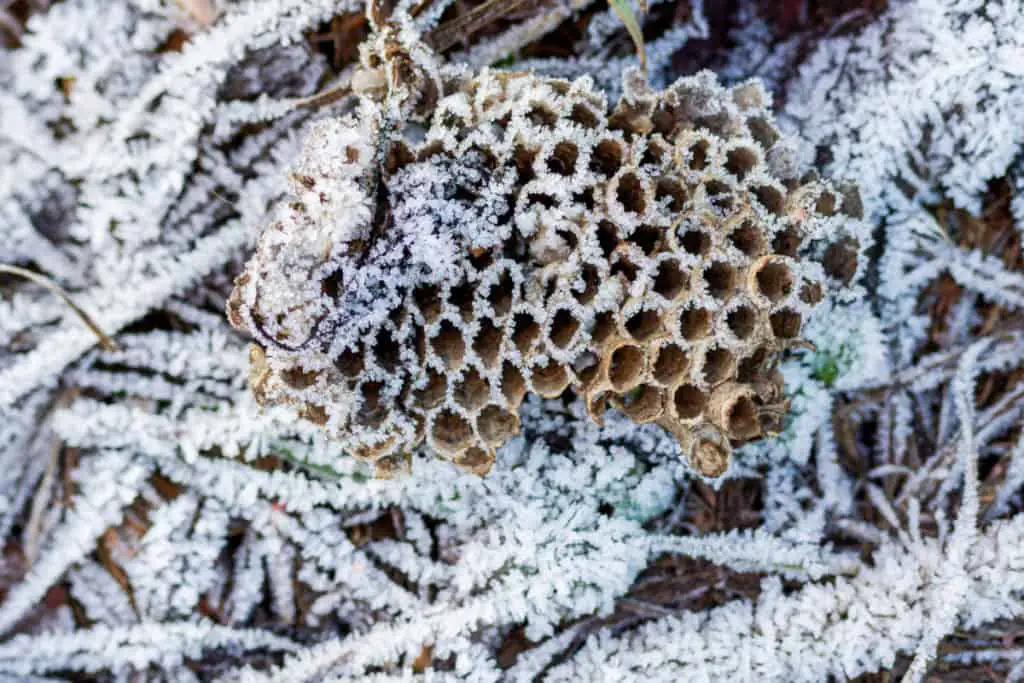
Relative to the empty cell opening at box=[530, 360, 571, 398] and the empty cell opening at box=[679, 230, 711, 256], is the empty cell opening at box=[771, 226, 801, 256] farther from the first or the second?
the empty cell opening at box=[530, 360, 571, 398]

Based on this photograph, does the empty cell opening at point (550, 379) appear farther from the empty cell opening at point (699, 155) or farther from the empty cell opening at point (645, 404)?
the empty cell opening at point (699, 155)

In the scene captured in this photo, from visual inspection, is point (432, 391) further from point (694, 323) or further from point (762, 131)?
point (762, 131)

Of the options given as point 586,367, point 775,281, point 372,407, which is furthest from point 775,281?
point 372,407

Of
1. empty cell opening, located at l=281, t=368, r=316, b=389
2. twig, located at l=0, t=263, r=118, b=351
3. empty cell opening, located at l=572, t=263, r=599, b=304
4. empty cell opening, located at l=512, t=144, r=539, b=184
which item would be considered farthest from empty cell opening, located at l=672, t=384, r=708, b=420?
twig, located at l=0, t=263, r=118, b=351

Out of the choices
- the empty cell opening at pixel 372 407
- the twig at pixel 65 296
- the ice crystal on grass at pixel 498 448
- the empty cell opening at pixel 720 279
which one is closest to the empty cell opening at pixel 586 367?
the ice crystal on grass at pixel 498 448

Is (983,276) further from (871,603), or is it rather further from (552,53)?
(552,53)
